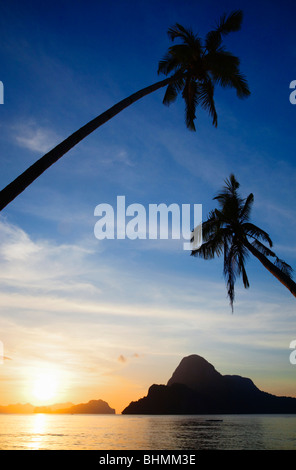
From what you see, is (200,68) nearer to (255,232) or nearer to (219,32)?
(219,32)

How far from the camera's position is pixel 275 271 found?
46.3 ft

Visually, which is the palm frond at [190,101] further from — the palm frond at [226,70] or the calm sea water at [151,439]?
the calm sea water at [151,439]

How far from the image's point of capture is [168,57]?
13648 millimetres

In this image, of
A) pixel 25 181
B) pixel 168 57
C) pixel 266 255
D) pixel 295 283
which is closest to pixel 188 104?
pixel 168 57

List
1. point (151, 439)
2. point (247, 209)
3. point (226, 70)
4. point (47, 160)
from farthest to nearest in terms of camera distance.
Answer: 1. point (151, 439)
2. point (247, 209)
3. point (226, 70)
4. point (47, 160)

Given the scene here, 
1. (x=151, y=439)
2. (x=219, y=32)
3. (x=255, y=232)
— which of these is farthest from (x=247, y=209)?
(x=151, y=439)
